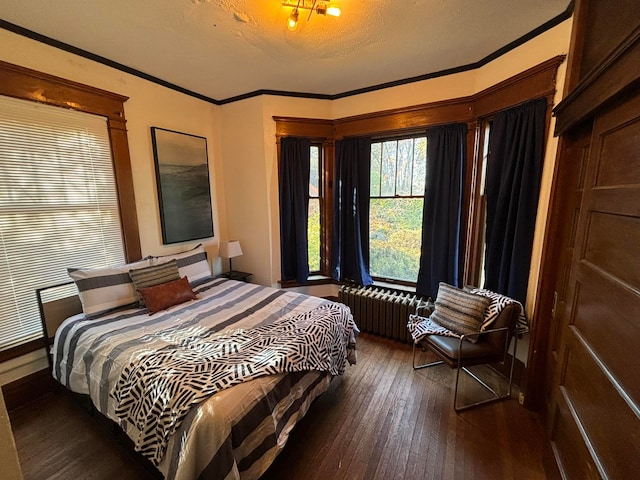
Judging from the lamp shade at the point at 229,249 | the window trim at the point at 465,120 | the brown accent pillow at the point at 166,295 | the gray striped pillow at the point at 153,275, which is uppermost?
the window trim at the point at 465,120

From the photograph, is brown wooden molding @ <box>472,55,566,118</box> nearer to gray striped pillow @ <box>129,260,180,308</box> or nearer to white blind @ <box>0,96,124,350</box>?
gray striped pillow @ <box>129,260,180,308</box>

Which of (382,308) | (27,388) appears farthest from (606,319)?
(27,388)

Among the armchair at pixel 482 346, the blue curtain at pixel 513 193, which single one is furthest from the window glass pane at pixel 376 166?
the armchair at pixel 482 346

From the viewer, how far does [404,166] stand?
3.11 meters

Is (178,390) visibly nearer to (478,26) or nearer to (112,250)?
(112,250)

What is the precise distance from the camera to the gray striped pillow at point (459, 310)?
2.17m

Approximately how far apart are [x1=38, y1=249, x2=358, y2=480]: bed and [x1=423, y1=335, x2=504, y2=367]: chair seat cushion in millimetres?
707

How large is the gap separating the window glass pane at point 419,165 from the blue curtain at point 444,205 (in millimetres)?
121

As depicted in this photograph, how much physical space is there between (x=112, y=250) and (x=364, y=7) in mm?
2931

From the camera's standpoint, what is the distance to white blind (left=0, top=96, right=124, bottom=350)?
198 centimetres

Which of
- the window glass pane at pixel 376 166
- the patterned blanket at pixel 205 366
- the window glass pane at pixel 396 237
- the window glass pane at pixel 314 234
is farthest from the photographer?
the window glass pane at pixel 314 234

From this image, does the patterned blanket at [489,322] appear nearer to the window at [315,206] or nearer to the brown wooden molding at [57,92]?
the window at [315,206]

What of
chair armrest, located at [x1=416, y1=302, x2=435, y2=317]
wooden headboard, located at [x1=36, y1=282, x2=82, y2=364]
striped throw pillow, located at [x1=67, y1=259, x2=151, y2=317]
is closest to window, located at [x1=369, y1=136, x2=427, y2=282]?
chair armrest, located at [x1=416, y1=302, x2=435, y2=317]

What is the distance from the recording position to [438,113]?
276 centimetres
